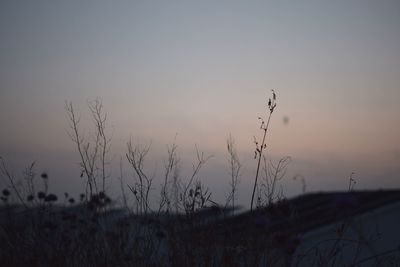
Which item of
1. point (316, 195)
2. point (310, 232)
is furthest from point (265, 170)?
point (316, 195)

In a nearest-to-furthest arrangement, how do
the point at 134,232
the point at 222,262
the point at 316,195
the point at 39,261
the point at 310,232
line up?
the point at 222,262
the point at 39,261
the point at 134,232
the point at 310,232
the point at 316,195

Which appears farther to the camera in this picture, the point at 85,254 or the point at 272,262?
the point at 85,254

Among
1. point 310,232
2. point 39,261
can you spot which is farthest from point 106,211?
point 310,232

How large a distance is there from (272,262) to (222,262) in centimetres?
60

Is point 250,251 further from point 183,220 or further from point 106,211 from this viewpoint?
point 106,211

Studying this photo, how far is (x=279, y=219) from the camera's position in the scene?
457 centimetres

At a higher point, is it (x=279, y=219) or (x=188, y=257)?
(x=279, y=219)

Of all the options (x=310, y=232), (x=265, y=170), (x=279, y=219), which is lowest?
(x=310, y=232)

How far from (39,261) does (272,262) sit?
8.10ft

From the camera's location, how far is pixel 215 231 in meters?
4.90

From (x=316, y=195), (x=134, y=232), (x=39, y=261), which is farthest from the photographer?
(x=316, y=195)

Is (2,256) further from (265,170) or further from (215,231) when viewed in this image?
(265,170)

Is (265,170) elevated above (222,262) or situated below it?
above

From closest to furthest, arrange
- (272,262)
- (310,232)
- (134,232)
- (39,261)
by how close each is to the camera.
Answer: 1. (272,262)
2. (39,261)
3. (134,232)
4. (310,232)
